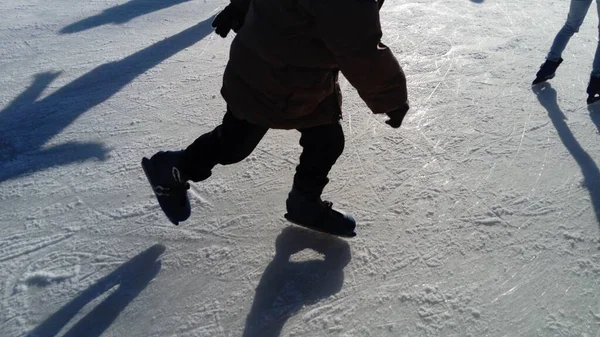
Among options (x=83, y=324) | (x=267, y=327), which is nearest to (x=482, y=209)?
(x=267, y=327)

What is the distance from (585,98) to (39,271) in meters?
2.94

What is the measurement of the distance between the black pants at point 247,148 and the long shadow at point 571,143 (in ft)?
3.92

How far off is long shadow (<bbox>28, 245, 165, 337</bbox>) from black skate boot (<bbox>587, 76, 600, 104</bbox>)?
2469 mm

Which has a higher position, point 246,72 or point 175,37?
point 246,72

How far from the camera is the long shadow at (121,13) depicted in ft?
13.3

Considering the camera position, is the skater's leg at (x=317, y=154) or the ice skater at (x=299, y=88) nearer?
the ice skater at (x=299, y=88)

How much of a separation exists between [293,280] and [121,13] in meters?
3.20

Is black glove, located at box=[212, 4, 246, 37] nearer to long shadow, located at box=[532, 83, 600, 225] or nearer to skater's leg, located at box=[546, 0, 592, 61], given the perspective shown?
long shadow, located at box=[532, 83, 600, 225]

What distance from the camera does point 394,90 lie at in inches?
63.7

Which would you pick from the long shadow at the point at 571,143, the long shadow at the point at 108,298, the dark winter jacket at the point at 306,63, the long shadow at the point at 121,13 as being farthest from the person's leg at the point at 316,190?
the long shadow at the point at 121,13

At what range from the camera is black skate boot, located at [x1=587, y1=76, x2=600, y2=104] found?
2986mm

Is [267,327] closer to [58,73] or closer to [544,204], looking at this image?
[544,204]

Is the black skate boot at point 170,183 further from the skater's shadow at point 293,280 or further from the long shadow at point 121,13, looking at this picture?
the long shadow at point 121,13

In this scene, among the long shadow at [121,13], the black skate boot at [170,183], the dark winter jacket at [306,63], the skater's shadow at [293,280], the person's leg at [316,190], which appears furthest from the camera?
the long shadow at [121,13]
